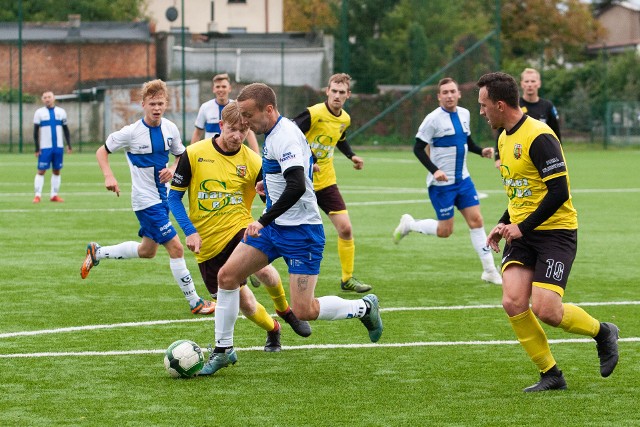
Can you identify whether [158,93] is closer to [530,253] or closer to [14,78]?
[530,253]

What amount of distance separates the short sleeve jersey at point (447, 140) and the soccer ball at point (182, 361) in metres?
5.50

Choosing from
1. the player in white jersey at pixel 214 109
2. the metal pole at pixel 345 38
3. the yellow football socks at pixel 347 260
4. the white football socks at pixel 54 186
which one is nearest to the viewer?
the yellow football socks at pixel 347 260

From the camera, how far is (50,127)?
77.5 feet

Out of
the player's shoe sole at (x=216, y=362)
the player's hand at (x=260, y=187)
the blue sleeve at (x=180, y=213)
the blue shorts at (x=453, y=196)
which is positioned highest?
the player's hand at (x=260, y=187)

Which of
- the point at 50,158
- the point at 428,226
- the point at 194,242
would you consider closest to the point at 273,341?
the point at 194,242

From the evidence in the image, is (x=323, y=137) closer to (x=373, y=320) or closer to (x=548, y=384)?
(x=373, y=320)

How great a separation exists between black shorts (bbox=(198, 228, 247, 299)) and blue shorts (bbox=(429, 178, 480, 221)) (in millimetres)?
4207

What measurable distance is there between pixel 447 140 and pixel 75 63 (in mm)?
42270

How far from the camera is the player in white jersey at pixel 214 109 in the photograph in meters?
14.4

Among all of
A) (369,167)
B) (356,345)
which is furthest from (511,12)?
(356,345)

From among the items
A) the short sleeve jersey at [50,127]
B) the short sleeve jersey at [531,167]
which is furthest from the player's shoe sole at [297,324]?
the short sleeve jersey at [50,127]

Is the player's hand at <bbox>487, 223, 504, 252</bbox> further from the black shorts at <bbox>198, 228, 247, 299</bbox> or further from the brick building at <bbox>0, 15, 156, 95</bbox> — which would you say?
the brick building at <bbox>0, 15, 156, 95</bbox>

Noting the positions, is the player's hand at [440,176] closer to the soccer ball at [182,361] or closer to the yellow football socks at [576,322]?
the yellow football socks at [576,322]

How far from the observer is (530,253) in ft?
23.5
